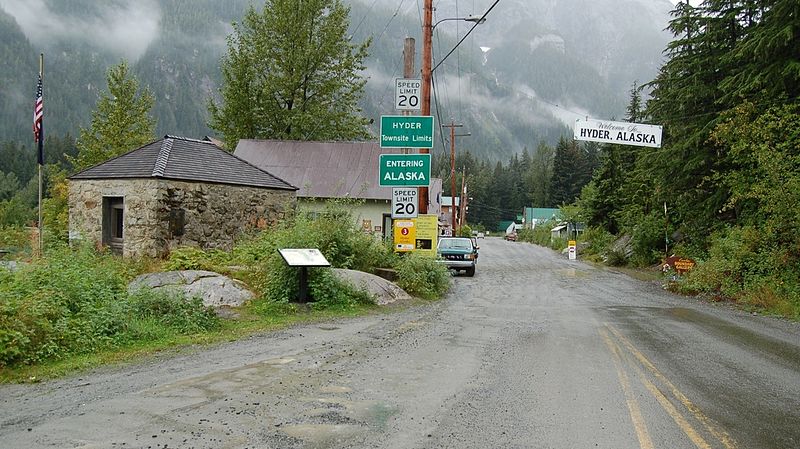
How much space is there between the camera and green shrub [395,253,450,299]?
1702cm

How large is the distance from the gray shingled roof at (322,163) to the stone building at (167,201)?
1629 cm

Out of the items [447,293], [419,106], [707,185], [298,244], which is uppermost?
[419,106]

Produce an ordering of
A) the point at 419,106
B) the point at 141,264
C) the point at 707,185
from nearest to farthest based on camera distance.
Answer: the point at 141,264 < the point at 419,106 < the point at 707,185

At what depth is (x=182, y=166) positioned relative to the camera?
18.7 metres

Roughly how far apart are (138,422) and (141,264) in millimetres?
11647

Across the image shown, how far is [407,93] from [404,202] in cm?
316

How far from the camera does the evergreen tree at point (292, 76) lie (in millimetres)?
45750

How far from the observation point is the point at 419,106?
18281 millimetres

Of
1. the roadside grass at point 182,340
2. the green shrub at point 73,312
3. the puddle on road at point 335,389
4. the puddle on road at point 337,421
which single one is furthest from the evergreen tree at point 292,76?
the puddle on road at point 337,421

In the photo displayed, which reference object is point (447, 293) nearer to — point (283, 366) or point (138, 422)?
point (283, 366)

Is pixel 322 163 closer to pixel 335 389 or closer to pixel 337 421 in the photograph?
pixel 335 389

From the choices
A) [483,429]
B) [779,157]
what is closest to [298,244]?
[483,429]

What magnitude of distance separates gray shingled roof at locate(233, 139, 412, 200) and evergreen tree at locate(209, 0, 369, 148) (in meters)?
5.99

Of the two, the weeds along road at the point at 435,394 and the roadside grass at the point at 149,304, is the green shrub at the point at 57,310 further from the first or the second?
the weeds along road at the point at 435,394
